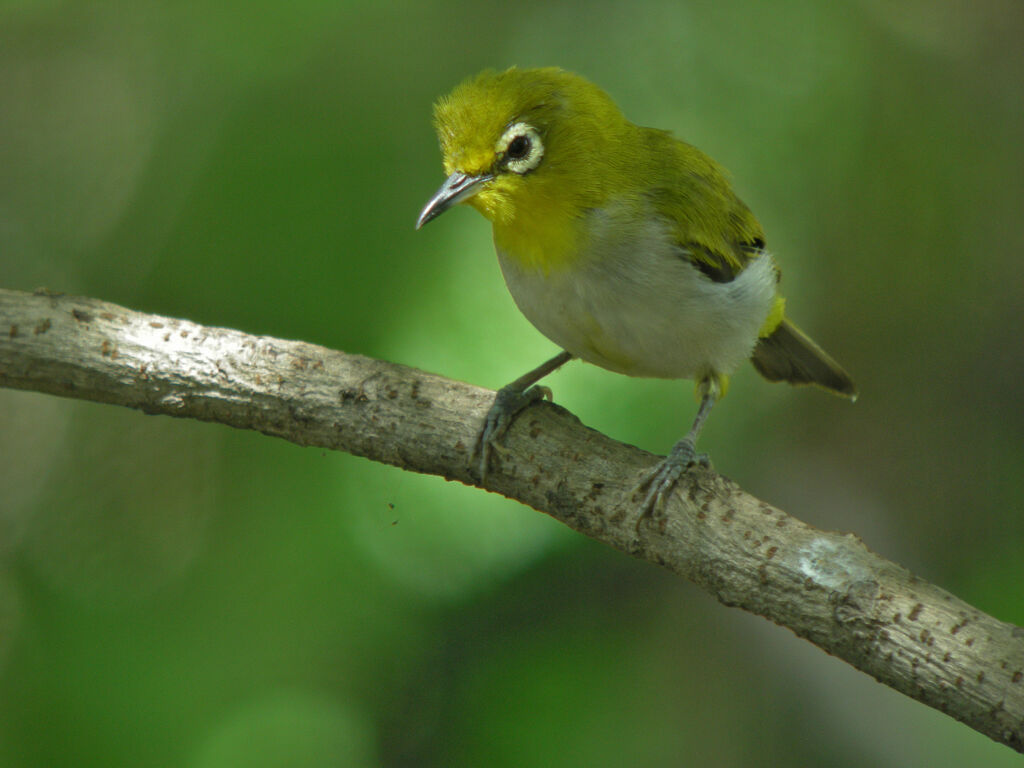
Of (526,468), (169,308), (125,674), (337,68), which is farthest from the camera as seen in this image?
(337,68)

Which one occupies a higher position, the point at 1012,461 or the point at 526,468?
the point at 1012,461

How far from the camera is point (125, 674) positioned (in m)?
4.23

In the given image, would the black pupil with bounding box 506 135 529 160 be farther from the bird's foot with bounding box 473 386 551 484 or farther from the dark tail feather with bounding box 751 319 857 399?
the dark tail feather with bounding box 751 319 857 399

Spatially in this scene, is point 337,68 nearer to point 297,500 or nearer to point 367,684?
point 297,500

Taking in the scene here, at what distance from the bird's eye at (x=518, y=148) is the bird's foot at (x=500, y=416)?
2.47 ft

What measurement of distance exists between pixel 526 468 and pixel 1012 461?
11.6 feet

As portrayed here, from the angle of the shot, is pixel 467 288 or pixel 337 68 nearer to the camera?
pixel 467 288

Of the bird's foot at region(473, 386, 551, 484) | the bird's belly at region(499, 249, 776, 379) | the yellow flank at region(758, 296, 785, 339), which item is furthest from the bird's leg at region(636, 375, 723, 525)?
the yellow flank at region(758, 296, 785, 339)

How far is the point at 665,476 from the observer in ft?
8.84

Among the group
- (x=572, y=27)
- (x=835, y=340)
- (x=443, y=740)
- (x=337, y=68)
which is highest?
(x=572, y=27)

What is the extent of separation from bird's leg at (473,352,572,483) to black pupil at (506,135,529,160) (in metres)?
0.74

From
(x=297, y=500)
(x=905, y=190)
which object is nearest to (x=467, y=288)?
(x=297, y=500)

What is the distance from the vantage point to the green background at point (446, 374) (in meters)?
4.26

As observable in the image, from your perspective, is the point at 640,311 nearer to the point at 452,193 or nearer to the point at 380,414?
the point at 452,193
